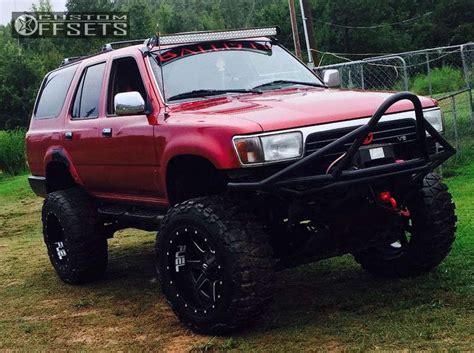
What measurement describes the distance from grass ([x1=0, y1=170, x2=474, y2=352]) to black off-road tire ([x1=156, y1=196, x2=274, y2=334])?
150 mm

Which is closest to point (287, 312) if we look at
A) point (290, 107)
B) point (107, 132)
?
point (290, 107)

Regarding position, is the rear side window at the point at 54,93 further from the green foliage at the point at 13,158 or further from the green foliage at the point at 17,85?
the green foliage at the point at 17,85

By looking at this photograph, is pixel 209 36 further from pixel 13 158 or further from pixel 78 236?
pixel 13 158

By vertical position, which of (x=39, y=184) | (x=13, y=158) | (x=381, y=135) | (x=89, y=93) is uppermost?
(x=89, y=93)

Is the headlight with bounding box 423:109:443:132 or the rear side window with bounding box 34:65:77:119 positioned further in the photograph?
the rear side window with bounding box 34:65:77:119

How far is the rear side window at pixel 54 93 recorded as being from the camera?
23.8 feet

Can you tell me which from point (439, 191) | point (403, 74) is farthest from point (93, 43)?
point (439, 191)

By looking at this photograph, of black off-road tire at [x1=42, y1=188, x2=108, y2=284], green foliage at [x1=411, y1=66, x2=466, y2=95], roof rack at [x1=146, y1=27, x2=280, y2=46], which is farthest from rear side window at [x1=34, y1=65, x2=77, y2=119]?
green foliage at [x1=411, y1=66, x2=466, y2=95]

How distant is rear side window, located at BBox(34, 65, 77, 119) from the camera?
725 centimetres

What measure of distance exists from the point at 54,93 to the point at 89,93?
38.0 inches

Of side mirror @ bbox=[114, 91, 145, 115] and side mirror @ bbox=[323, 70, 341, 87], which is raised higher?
side mirror @ bbox=[114, 91, 145, 115]

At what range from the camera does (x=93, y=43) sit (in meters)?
60.4

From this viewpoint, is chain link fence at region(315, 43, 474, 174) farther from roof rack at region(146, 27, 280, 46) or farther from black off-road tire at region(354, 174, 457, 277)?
black off-road tire at region(354, 174, 457, 277)

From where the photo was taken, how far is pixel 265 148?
4.39 m
